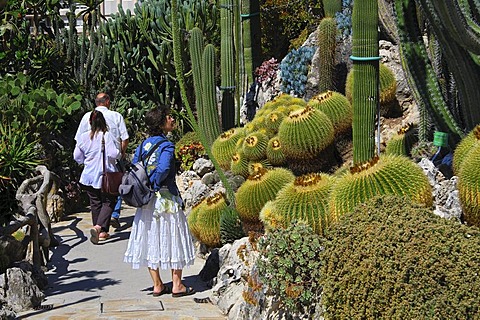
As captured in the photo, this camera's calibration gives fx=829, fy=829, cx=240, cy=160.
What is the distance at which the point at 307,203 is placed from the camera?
5.91 m

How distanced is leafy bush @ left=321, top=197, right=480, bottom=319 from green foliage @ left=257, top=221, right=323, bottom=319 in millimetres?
350

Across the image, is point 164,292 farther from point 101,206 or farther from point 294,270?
point 101,206

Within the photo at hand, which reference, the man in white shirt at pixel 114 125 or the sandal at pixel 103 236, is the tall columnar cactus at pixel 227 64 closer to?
the man in white shirt at pixel 114 125

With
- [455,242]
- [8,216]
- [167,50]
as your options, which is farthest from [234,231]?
[167,50]

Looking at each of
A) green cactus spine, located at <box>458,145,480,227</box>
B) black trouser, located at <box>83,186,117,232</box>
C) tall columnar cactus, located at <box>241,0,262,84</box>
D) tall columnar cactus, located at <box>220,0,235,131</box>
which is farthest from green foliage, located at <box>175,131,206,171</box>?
green cactus spine, located at <box>458,145,480,227</box>

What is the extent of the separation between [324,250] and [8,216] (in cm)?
260

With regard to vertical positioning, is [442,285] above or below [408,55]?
below

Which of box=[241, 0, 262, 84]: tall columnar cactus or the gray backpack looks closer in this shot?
the gray backpack

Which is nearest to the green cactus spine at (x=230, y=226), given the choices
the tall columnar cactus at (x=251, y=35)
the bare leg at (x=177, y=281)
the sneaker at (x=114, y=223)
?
the bare leg at (x=177, y=281)

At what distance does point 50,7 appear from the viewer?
554 inches

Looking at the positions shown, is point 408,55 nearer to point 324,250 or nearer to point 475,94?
point 475,94

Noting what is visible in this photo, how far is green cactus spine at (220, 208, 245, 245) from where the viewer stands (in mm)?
7629

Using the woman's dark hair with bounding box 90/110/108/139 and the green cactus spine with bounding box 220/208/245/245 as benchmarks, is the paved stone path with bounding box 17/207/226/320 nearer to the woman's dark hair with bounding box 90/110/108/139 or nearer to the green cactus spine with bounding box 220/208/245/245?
the green cactus spine with bounding box 220/208/245/245

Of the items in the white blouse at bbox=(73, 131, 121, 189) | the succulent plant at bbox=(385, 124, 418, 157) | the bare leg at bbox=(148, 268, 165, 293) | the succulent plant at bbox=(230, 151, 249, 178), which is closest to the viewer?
the bare leg at bbox=(148, 268, 165, 293)
